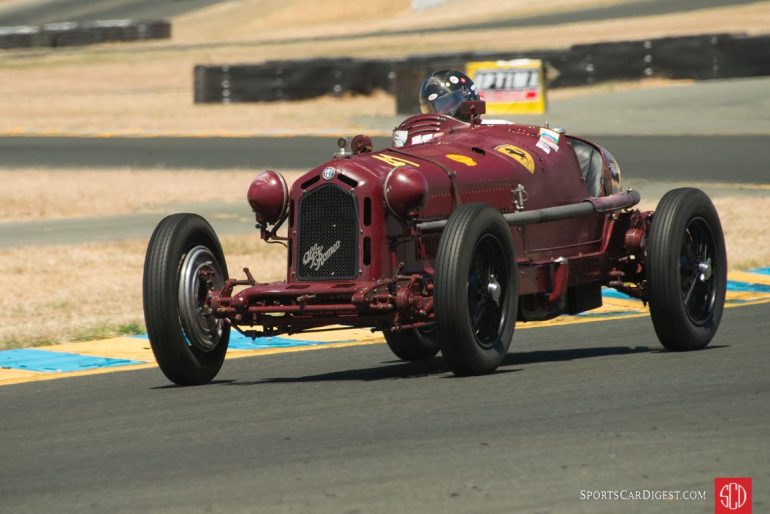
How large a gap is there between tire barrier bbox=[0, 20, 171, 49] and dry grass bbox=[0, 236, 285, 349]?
47.3 metres

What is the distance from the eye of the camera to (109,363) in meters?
9.88

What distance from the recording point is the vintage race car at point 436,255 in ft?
27.3

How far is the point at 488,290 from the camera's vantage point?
8.47m

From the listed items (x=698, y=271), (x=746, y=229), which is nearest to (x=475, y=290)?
(x=698, y=271)

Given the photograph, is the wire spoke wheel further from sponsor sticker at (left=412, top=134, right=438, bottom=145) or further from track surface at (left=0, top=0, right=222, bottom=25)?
track surface at (left=0, top=0, right=222, bottom=25)

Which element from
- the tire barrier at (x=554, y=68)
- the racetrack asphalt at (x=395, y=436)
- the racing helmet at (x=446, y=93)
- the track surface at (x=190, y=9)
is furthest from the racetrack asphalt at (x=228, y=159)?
the track surface at (x=190, y=9)

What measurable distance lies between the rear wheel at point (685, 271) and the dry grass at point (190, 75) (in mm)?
20899

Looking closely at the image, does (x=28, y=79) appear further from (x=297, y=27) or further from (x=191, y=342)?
(x=191, y=342)

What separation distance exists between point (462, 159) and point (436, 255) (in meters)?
0.82

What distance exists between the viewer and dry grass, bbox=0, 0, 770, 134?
3359cm

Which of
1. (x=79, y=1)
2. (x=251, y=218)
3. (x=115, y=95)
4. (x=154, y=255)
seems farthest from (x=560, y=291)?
(x=79, y=1)

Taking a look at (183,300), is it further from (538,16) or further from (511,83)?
(538,16)

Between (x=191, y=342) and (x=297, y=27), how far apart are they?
63365 millimetres

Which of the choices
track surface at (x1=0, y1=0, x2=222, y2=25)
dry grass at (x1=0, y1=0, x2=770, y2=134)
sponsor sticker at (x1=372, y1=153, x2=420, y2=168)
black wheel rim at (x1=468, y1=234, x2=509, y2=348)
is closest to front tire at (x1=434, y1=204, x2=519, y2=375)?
black wheel rim at (x1=468, y1=234, x2=509, y2=348)
